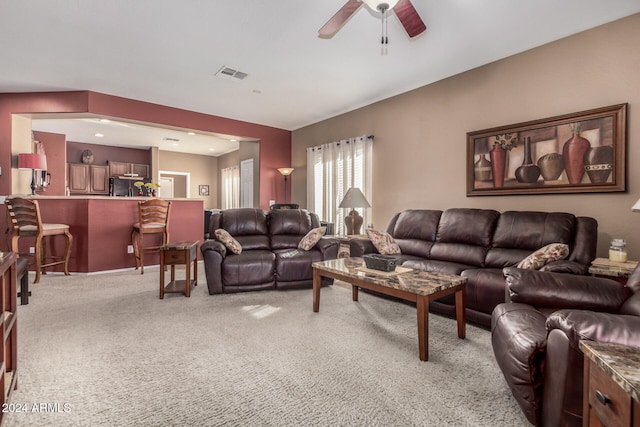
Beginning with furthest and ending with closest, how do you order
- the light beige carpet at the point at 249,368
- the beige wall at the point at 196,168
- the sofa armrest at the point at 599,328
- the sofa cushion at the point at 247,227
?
the beige wall at the point at 196,168 < the sofa cushion at the point at 247,227 < the light beige carpet at the point at 249,368 < the sofa armrest at the point at 599,328

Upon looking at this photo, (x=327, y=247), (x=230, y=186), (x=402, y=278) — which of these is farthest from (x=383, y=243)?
(x=230, y=186)

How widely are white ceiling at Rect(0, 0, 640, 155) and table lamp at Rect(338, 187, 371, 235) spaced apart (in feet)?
4.90

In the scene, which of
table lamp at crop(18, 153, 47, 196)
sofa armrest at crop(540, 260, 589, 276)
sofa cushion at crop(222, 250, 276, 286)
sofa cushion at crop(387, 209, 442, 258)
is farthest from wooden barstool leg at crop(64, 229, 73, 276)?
sofa armrest at crop(540, 260, 589, 276)

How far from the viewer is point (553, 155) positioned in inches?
123

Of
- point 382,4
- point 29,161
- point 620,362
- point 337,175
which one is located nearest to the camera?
point 620,362

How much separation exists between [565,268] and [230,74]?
3994mm

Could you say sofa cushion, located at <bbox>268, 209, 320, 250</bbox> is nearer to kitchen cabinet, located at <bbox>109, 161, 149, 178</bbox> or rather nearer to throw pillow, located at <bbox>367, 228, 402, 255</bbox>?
throw pillow, located at <bbox>367, 228, 402, 255</bbox>

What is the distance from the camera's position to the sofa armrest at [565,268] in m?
2.25

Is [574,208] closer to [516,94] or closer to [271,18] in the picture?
[516,94]

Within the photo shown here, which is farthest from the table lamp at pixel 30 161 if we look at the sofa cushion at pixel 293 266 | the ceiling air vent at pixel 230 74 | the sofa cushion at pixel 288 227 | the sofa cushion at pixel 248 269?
the sofa cushion at pixel 293 266

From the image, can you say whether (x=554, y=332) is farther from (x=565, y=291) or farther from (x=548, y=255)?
(x=548, y=255)

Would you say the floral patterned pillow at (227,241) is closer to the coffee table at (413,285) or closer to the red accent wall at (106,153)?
the coffee table at (413,285)

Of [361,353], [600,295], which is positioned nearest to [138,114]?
[361,353]

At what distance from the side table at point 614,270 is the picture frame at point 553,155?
832 millimetres
